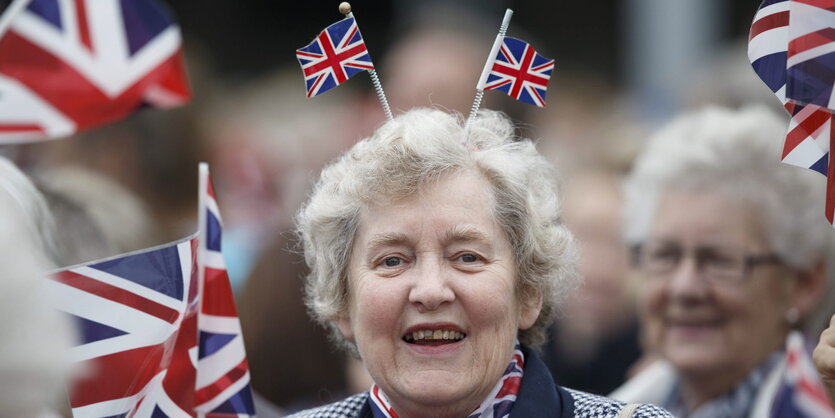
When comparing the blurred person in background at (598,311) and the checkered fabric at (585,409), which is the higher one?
the blurred person in background at (598,311)

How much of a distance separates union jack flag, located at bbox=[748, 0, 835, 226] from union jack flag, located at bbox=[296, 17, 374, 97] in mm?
1110

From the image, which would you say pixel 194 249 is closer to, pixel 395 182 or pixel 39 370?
pixel 395 182

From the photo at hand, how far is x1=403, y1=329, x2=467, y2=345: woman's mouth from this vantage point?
12.4 feet

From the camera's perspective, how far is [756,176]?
5.08 meters

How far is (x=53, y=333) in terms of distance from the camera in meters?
3.03

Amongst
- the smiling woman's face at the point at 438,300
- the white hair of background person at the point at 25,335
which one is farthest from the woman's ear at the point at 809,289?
the white hair of background person at the point at 25,335

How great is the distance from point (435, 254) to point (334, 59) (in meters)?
0.66

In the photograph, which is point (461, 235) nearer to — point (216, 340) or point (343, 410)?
point (343, 410)

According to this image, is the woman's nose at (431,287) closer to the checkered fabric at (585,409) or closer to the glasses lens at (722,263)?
the checkered fabric at (585,409)

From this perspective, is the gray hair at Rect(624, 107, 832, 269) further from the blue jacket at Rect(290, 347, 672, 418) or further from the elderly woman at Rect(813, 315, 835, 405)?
the elderly woman at Rect(813, 315, 835, 405)

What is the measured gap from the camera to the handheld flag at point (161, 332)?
3986 mm

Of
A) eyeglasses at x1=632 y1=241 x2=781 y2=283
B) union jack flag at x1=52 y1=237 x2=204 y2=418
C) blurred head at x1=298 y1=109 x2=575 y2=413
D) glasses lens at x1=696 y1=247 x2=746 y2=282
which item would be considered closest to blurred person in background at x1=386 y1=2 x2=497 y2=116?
eyeglasses at x1=632 y1=241 x2=781 y2=283

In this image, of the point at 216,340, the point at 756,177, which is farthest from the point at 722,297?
the point at 216,340

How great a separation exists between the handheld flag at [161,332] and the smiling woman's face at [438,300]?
0.56 metres
